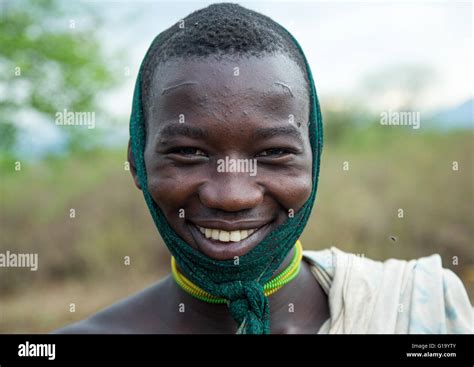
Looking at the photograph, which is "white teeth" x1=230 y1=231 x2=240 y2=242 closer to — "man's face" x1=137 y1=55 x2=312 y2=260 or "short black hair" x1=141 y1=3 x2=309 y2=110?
"man's face" x1=137 y1=55 x2=312 y2=260

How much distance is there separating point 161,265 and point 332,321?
18.7 ft

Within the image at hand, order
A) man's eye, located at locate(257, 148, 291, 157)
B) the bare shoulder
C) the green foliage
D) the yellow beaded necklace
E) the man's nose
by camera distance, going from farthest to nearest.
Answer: the green foliage
the bare shoulder
the yellow beaded necklace
man's eye, located at locate(257, 148, 291, 157)
the man's nose

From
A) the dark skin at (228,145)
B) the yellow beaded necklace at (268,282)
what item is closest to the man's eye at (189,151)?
the dark skin at (228,145)

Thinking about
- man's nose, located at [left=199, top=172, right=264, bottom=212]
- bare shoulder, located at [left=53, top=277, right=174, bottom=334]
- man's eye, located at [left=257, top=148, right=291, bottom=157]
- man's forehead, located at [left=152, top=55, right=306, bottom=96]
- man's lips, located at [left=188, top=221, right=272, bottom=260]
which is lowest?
Result: bare shoulder, located at [left=53, top=277, right=174, bottom=334]

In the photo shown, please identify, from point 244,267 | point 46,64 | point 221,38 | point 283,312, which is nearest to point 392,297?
point 283,312

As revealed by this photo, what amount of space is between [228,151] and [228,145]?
0.02 metres

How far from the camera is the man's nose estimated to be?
1.85m

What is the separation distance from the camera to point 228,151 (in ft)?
6.17

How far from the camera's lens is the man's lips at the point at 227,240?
6.37 ft

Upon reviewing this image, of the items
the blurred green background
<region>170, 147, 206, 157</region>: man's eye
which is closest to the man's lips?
<region>170, 147, 206, 157</region>: man's eye

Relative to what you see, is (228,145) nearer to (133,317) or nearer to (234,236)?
(234,236)

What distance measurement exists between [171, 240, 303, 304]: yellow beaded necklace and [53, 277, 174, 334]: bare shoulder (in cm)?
16
